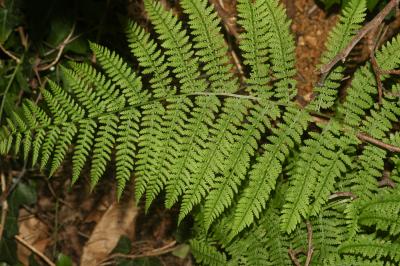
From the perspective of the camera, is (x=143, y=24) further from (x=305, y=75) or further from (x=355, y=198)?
(x=355, y=198)

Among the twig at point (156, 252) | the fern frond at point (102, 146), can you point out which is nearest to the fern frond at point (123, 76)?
the fern frond at point (102, 146)

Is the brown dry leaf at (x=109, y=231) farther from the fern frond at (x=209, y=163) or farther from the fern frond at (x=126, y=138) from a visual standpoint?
the fern frond at (x=209, y=163)

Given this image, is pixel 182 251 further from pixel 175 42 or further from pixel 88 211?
pixel 175 42

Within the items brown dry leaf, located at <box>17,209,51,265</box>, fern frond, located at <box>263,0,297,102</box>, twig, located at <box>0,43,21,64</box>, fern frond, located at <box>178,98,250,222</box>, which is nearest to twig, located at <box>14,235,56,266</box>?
brown dry leaf, located at <box>17,209,51,265</box>

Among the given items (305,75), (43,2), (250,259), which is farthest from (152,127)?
(43,2)

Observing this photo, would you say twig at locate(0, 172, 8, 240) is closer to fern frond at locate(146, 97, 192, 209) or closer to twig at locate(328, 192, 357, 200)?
fern frond at locate(146, 97, 192, 209)
